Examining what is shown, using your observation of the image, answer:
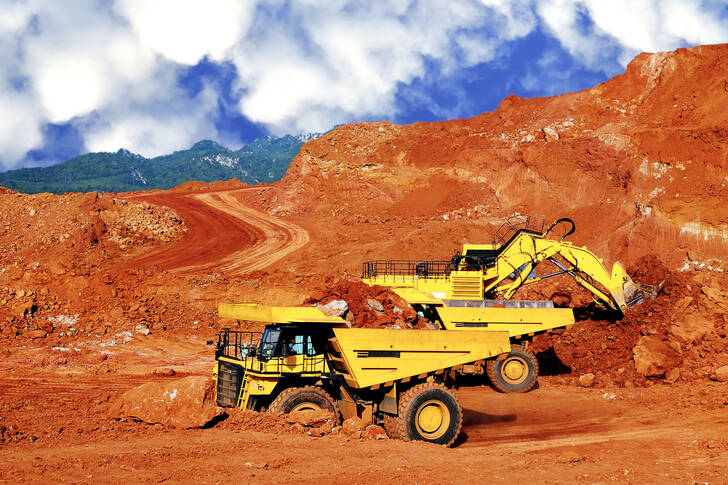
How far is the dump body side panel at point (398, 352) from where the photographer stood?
9695mm

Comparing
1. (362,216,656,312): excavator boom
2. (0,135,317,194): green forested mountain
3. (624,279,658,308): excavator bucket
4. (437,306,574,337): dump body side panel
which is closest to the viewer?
(437,306,574,337): dump body side panel

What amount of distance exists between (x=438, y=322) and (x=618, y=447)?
5.91 metres

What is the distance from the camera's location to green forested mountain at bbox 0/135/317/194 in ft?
313

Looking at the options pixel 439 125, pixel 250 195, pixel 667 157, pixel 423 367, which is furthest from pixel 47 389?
pixel 439 125

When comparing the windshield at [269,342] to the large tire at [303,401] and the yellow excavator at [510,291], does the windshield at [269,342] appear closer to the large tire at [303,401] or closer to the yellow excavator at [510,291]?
the large tire at [303,401]

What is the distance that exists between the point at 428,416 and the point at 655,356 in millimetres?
8203

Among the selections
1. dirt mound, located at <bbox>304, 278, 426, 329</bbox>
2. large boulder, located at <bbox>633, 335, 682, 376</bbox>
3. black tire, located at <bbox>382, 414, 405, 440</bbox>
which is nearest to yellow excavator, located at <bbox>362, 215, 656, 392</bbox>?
dirt mound, located at <bbox>304, 278, 426, 329</bbox>

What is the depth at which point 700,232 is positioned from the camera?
28.8 meters

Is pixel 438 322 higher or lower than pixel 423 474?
higher

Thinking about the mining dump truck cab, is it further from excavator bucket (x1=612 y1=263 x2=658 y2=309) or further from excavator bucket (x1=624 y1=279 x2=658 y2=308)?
excavator bucket (x1=624 y1=279 x2=658 y2=308)

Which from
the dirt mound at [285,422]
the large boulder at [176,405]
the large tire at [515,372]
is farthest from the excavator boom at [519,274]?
the large boulder at [176,405]

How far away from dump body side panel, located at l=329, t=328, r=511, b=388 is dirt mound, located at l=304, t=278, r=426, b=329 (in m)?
3.09

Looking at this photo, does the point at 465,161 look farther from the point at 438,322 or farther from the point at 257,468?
the point at 257,468

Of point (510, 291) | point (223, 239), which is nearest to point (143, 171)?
point (223, 239)
